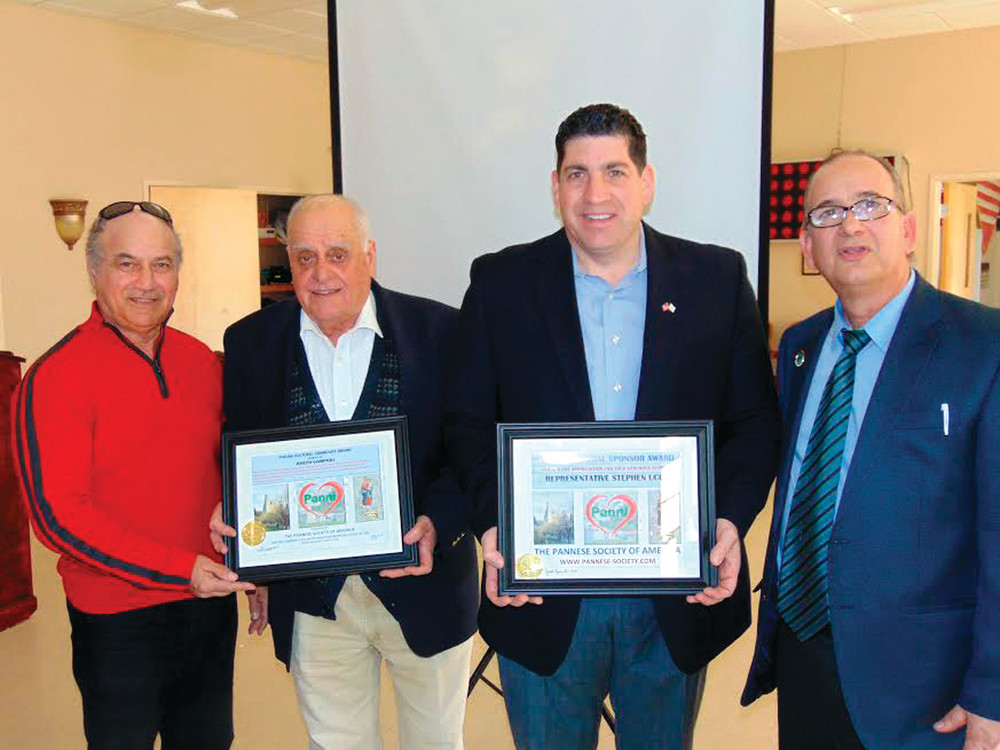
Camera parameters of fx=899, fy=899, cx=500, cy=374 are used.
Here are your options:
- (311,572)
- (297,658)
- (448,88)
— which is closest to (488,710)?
(297,658)

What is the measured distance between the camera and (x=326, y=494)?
77.5 inches

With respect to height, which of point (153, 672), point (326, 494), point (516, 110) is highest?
point (516, 110)

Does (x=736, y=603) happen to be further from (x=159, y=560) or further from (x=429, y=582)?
(x=159, y=560)

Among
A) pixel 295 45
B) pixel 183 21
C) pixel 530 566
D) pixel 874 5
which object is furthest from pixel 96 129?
pixel 530 566

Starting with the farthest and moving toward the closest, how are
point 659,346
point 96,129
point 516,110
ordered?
point 96,129 < point 516,110 < point 659,346

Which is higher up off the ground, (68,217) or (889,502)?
(68,217)

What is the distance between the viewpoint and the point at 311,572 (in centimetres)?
195

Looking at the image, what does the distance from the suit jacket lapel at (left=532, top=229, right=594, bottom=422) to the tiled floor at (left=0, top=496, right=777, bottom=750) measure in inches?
82.4

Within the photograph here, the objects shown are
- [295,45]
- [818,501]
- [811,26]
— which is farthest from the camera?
[295,45]

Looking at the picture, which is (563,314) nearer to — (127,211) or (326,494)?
(326,494)

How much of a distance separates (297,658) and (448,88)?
2.29m

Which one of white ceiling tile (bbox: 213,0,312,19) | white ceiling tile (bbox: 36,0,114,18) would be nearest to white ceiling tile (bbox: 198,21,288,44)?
white ceiling tile (bbox: 213,0,312,19)

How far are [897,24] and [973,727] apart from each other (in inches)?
288

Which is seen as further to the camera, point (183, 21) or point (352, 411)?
→ point (183, 21)
